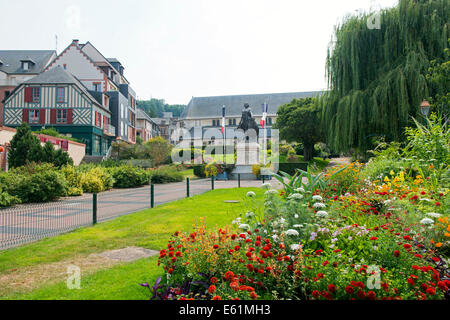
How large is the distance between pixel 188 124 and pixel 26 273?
72.1 m

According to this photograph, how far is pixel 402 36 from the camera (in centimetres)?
1341

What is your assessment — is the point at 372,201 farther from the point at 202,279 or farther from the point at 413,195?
the point at 202,279

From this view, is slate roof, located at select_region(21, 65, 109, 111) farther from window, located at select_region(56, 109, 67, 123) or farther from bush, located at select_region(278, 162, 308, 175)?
bush, located at select_region(278, 162, 308, 175)

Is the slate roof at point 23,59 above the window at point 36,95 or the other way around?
above

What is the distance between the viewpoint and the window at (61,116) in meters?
30.8

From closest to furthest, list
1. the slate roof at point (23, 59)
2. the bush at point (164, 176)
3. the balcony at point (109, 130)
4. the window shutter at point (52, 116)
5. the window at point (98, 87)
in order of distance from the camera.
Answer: the bush at point (164, 176) → the window shutter at point (52, 116) → the balcony at point (109, 130) → the window at point (98, 87) → the slate roof at point (23, 59)

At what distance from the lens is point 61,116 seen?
101 ft

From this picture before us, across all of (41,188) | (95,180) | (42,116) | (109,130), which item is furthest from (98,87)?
(41,188)

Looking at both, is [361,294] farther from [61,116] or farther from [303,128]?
[303,128]

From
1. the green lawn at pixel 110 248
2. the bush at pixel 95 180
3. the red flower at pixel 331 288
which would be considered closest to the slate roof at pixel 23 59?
the bush at pixel 95 180

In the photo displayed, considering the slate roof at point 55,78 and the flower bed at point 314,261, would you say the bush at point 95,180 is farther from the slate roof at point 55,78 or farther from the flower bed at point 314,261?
the slate roof at point 55,78

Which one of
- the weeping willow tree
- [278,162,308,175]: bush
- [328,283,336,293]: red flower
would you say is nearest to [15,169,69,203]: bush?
[328,283,336,293]: red flower

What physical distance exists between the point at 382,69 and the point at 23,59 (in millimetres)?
40735

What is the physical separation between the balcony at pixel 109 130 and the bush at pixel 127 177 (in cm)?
1765
